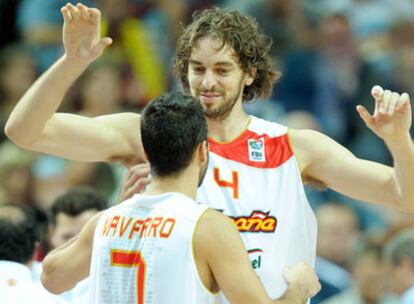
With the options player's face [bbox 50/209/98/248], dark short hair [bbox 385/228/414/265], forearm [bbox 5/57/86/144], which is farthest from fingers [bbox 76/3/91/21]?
dark short hair [bbox 385/228/414/265]

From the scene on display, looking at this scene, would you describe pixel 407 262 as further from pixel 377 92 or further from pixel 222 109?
pixel 377 92

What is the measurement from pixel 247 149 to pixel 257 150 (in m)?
0.06

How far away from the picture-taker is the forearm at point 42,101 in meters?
5.86

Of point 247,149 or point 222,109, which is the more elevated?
point 222,109

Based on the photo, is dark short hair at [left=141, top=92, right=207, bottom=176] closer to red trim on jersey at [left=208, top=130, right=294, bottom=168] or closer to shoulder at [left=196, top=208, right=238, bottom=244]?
shoulder at [left=196, top=208, right=238, bottom=244]

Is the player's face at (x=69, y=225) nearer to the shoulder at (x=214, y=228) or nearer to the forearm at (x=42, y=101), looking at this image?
the forearm at (x=42, y=101)

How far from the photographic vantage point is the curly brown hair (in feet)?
21.2

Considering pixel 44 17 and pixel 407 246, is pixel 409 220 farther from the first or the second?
pixel 44 17

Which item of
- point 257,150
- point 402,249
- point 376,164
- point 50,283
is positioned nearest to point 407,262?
point 402,249

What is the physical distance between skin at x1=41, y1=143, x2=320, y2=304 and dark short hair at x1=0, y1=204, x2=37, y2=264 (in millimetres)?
1394

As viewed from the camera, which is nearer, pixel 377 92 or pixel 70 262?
pixel 70 262

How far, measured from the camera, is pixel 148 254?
17.4 ft

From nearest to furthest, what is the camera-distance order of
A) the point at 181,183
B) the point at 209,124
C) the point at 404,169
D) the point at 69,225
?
the point at 181,183
the point at 404,169
the point at 209,124
the point at 69,225

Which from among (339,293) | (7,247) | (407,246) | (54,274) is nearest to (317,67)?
(339,293)
